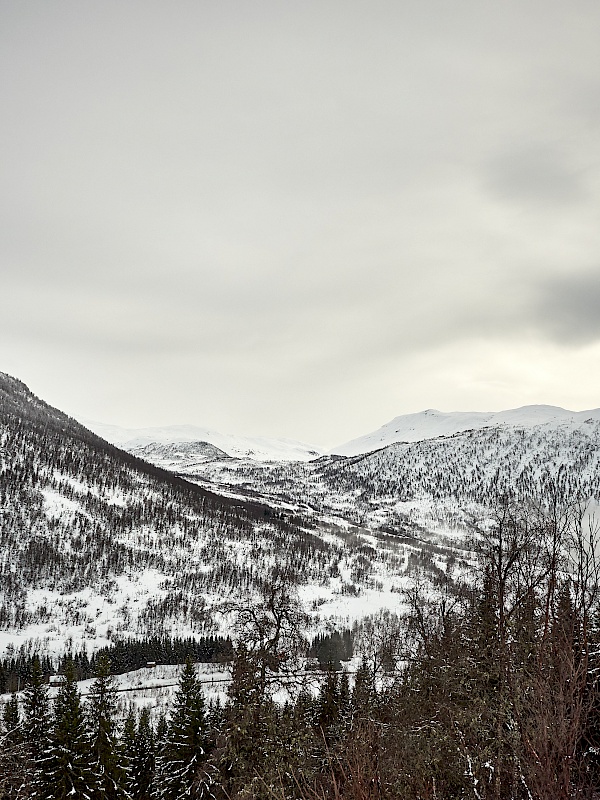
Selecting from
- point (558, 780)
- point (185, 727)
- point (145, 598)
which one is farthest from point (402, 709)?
point (145, 598)

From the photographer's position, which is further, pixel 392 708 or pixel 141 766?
pixel 141 766

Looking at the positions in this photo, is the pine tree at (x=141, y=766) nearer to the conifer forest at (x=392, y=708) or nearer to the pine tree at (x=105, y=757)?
the conifer forest at (x=392, y=708)

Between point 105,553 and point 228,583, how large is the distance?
1618 inches

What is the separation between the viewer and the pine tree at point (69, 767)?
27.2 meters

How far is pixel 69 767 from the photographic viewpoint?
27.2 m

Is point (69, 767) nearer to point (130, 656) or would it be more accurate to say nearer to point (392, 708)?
point (392, 708)

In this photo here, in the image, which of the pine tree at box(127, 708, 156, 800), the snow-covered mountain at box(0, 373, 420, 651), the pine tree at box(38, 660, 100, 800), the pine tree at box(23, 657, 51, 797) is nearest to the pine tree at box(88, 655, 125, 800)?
the pine tree at box(38, 660, 100, 800)

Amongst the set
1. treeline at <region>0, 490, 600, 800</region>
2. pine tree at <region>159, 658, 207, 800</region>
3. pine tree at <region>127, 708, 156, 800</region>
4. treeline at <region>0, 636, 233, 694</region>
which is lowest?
treeline at <region>0, 636, 233, 694</region>

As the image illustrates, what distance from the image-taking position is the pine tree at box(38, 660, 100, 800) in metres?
27.2

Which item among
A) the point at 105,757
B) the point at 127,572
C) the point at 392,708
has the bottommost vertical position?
the point at 127,572

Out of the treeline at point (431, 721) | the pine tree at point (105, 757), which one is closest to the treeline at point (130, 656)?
the pine tree at point (105, 757)

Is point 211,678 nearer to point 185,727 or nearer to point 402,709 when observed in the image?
point 185,727

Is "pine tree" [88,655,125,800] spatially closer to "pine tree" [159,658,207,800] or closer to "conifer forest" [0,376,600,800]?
"conifer forest" [0,376,600,800]

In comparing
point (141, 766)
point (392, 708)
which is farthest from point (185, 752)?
point (392, 708)
